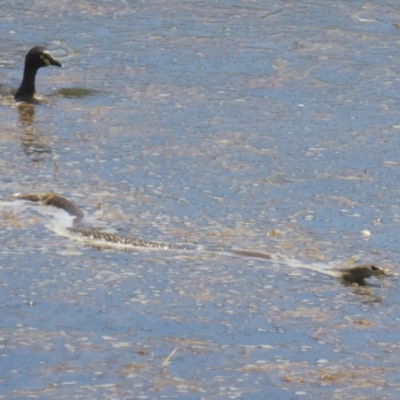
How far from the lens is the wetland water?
5.12 metres

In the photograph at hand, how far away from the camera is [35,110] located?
8.98 meters

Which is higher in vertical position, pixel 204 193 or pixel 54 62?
pixel 54 62

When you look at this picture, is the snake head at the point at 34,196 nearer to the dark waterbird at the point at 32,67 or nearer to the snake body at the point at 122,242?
the snake body at the point at 122,242

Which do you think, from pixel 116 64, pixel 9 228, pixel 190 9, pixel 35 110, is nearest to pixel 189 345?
pixel 9 228

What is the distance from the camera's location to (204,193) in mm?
7316

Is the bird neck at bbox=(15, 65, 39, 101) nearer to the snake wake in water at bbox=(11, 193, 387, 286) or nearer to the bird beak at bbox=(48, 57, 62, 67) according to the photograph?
the bird beak at bbox=(48, 57, 62, 67)

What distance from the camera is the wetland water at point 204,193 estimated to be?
5.12 meters

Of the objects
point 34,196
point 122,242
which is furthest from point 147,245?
point 34,196

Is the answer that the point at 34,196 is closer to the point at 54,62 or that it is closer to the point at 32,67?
the point at 32,67

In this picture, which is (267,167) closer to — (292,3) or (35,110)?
(35,110)

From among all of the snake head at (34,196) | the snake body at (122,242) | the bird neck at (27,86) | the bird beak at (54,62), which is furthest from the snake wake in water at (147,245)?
the bird beak at (54,62)

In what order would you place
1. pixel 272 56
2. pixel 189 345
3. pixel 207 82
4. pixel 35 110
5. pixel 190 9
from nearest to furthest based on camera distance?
pixel 189 345, pixel 35 110, pixel 207 82, pixel 272 56, pixel 190 9

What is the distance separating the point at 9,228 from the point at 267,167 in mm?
1870

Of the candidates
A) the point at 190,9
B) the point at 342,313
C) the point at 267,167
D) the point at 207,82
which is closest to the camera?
the point at 342,313
